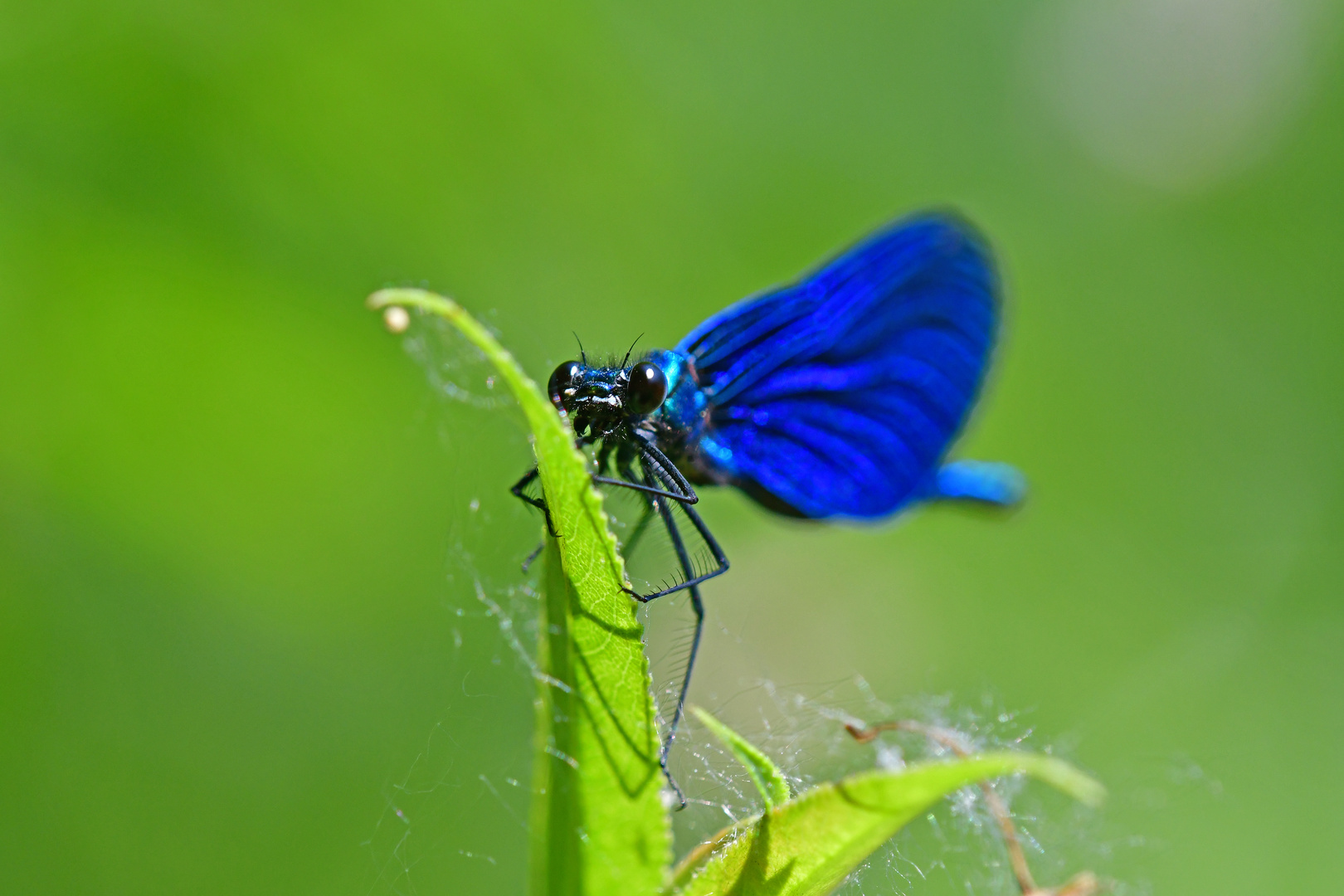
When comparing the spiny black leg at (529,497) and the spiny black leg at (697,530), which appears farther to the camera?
the spiny black leg at (697,530)

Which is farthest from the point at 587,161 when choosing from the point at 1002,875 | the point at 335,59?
the point at 1002,875

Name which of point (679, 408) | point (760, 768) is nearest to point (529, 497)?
point (679, 408)

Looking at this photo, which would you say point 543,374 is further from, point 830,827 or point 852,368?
point 830,827

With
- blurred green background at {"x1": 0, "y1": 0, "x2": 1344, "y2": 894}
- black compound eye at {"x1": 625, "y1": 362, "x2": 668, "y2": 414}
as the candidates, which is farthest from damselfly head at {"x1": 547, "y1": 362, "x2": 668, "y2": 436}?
blurred green background at {"x1": 0, "y1": 0, "x2": 1344, "y2": 894}

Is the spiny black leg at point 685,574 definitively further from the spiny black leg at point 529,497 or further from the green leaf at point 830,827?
the green leaf at point 830,827

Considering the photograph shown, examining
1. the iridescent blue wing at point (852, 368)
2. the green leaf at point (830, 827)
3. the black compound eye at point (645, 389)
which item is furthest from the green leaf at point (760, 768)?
the iridescent blue wing at point (852, 368)

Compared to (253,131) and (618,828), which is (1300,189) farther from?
(618,828)
